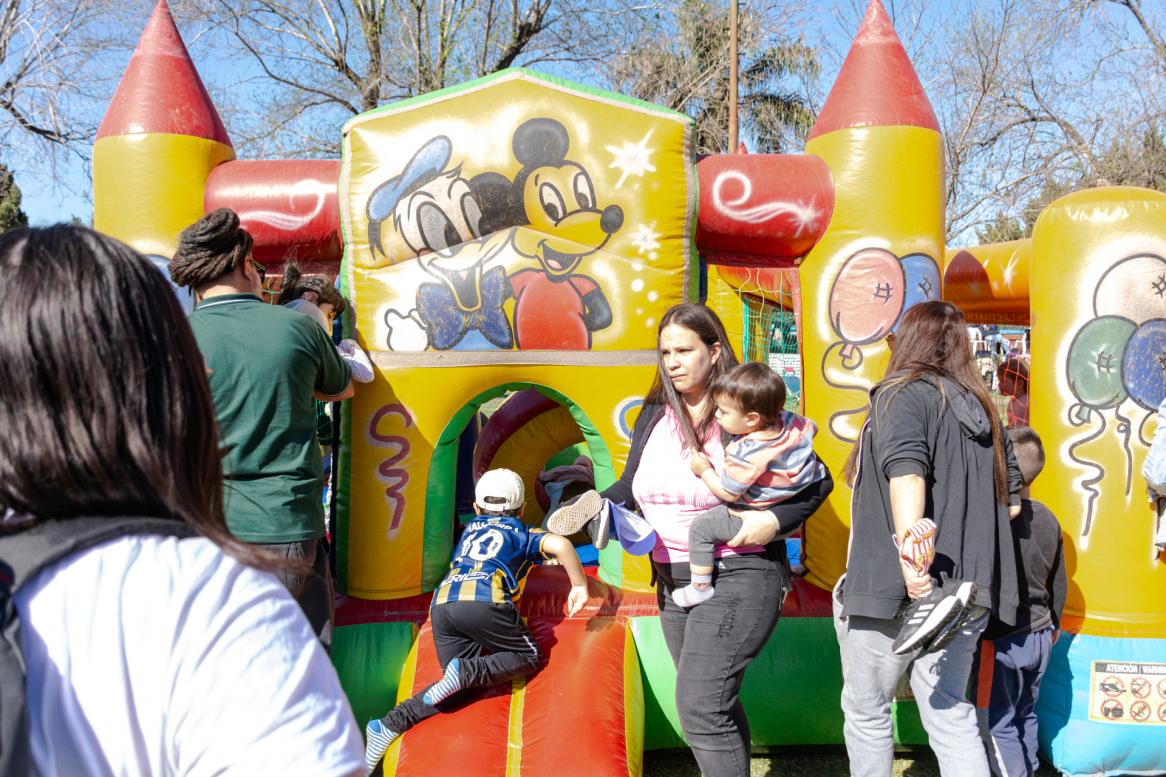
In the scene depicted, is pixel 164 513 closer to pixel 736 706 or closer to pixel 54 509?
pixel 54 509

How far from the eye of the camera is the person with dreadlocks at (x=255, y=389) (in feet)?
7.68

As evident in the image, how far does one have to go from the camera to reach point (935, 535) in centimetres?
223

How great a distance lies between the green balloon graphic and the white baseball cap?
2.01 m

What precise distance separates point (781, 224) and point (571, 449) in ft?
8.14

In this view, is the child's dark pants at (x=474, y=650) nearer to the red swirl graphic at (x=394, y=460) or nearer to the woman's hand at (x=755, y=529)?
the red swirl graphic at (x=394, y=460)

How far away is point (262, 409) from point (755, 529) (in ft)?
4.39

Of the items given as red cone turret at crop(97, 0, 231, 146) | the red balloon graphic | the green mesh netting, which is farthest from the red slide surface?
red cone turret at crop(97, 0, 231, 146)

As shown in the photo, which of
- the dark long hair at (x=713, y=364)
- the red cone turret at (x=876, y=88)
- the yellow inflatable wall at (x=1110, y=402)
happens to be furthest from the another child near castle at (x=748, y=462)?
the red cone turret at (x=876, y=88)

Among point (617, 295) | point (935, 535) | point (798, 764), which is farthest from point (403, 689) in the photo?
point (935, 535)

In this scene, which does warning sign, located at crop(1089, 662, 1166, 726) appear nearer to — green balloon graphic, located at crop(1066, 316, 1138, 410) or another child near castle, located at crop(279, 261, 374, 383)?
green balloon graphic, located at crop(1066, 316, 1138, 410)

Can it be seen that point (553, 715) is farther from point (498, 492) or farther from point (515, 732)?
point (498, 492)

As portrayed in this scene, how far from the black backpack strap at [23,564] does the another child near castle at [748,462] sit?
5.89 feet

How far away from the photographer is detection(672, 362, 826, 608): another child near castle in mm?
2416

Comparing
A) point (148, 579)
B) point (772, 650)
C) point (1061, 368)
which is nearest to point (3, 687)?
point (148, 579)
